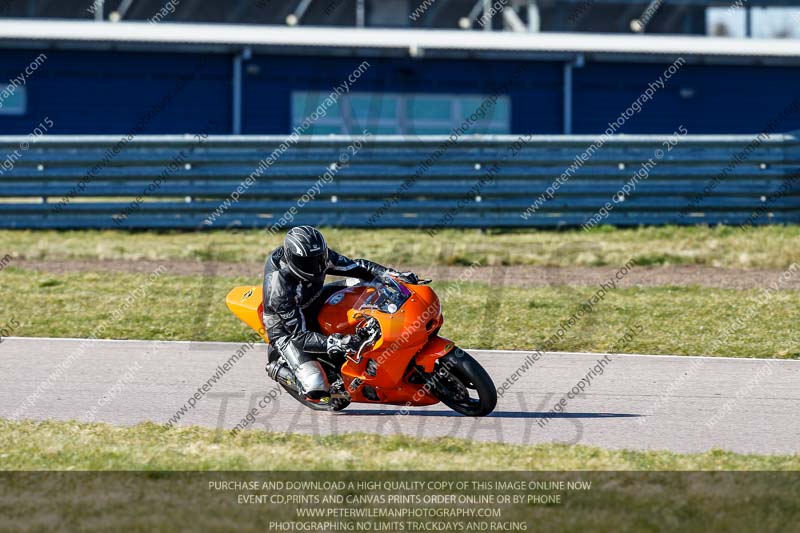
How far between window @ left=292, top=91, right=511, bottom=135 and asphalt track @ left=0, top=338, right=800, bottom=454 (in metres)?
16.0

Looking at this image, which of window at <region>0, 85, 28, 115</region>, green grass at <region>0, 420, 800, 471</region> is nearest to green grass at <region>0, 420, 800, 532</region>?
green grass at <region>0, 420, 800, 471</region>

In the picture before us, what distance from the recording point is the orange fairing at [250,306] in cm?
885

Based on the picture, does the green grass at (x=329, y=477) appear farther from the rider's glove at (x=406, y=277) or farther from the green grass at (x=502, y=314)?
the green grass at (x=502, y=314)

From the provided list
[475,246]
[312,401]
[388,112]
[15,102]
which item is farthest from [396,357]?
[15,102]

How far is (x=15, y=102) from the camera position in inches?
1019

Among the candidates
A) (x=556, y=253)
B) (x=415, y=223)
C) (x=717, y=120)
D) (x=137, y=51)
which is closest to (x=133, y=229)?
(x=415, y=223)

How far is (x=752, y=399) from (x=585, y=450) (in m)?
2.40

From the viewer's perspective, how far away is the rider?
8.28 meters

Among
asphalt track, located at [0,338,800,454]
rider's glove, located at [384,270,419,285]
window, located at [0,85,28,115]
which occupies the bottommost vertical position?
window, located at [0,85,28,115]

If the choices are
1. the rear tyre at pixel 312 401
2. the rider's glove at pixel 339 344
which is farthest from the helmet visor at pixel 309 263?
the rear tyre at pixel 312 401

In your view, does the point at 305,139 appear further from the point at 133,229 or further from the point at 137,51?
the point at 137,51

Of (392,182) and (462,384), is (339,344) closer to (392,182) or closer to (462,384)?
(462,384)

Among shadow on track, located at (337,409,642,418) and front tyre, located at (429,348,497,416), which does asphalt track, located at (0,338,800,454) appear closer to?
shadow on track, located at (337,409,642,418)

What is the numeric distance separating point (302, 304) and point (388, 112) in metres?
19.1
